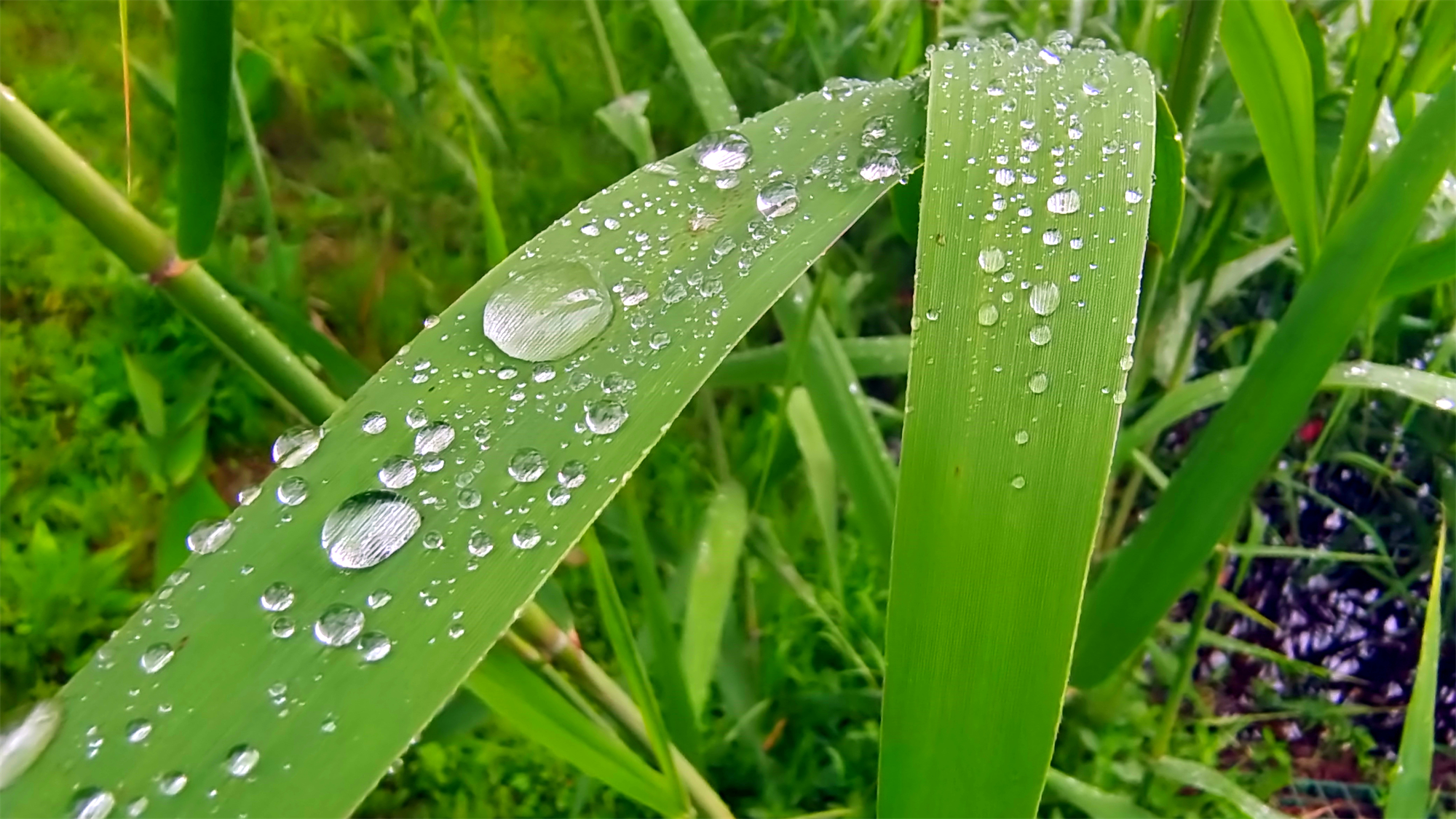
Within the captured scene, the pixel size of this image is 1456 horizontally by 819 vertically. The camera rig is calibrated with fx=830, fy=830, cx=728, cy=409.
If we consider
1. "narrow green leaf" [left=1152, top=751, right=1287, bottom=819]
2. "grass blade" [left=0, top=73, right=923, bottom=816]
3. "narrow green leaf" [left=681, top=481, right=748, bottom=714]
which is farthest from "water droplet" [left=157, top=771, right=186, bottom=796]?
"narrow green leaf" [left=1152, top=751, right=1287, bottom=819]

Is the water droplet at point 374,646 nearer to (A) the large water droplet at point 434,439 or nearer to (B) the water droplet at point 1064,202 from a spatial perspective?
(A) the large water droplet at point 434,439

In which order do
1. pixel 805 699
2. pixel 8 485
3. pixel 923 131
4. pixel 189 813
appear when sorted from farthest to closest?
pixel 8 485
pixel 805 699
pixel 923 131
pixel 189 813

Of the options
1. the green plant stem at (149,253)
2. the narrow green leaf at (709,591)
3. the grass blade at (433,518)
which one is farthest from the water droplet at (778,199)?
the narrow green leaf at (709,591)

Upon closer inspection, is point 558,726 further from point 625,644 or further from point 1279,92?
point 1279,92

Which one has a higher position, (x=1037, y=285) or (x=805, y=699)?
(x=1037, y=285)

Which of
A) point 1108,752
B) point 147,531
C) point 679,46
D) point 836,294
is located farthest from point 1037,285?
point 147,531

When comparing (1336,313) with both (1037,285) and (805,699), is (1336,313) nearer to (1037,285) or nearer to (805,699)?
(1037,285)

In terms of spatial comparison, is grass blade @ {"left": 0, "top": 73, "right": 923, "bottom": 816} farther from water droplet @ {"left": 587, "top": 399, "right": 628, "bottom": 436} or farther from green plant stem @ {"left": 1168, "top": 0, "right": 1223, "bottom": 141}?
green plant stem @ {"left": 1168, "top": 0, "right": 1223, "bottom": 141}

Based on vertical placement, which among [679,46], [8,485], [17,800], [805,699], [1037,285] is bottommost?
[8,485]
